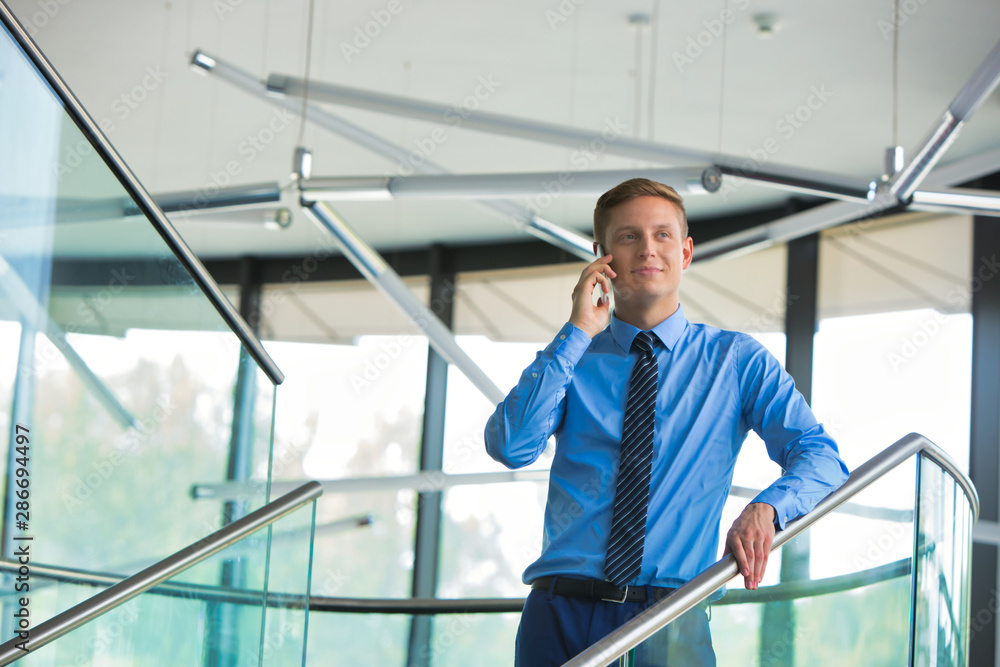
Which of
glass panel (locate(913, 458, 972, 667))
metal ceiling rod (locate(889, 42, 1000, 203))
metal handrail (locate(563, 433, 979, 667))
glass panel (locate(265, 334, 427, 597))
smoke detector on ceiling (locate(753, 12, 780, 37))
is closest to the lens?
metal handrail (locate(563, 433, 979, 667))

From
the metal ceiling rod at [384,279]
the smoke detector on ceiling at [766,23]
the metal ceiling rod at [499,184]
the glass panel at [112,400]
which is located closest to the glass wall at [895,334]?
the smoke detector on ceiling at [766,23]

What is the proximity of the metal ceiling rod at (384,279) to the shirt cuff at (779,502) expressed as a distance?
2.08m

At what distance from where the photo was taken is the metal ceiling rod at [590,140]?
117 inches

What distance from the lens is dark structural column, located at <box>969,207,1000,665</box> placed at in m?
6.48

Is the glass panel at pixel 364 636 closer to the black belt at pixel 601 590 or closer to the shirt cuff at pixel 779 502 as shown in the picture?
the black belt at pixel 601 590

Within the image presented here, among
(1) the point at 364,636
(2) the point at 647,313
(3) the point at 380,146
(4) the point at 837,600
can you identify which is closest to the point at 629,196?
(2) the point at 647,313

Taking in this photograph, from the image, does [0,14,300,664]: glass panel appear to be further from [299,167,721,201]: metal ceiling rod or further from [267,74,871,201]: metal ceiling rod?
[267,74,871,201]: metal ceiling rod

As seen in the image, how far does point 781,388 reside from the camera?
1985 mm

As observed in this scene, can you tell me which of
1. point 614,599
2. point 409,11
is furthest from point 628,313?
point 409,11

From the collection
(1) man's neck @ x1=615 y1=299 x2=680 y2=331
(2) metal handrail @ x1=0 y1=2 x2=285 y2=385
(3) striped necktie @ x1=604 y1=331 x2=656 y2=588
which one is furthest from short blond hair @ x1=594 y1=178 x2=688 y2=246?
(2) metal handrail @ x1=0 y1=2 x2=285 y2=385

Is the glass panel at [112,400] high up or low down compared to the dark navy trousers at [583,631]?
up

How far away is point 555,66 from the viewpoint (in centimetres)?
580

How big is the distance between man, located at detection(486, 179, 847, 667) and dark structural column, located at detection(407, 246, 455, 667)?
A: 826cm

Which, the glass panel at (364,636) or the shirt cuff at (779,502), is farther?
the glass panel at (364,636)
